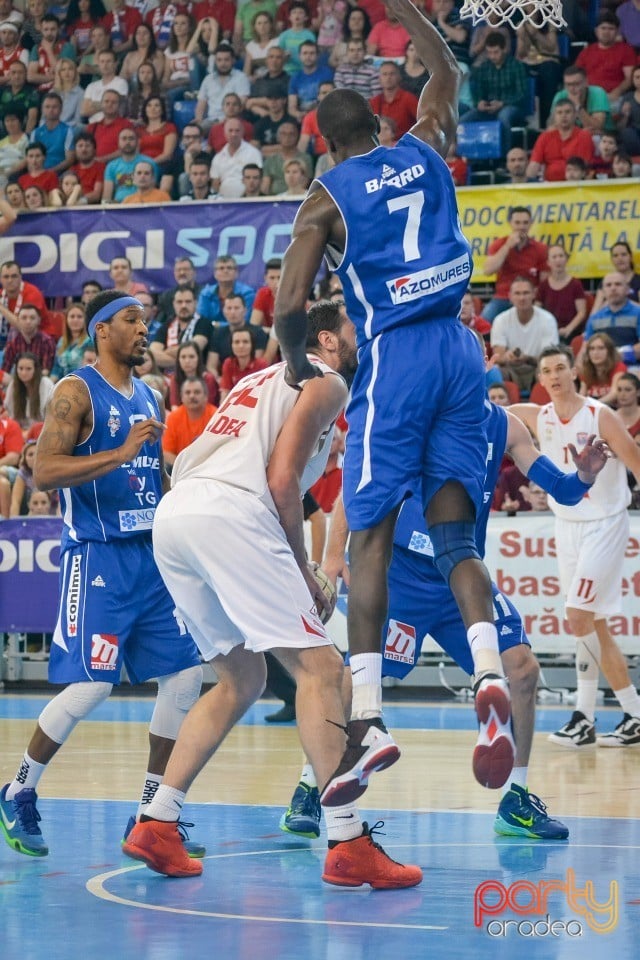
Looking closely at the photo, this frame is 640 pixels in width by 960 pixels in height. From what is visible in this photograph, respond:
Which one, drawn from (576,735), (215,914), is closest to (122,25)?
(576,735)

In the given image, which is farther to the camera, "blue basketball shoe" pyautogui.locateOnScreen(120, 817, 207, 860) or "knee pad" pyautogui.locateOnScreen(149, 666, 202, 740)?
"knee pad" pyautogui.locateOnScreen(149, 666, 202, 740)

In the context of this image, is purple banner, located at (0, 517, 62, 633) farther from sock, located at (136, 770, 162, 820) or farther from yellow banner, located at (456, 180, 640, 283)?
sock, located at (136, 770, 162, 820)

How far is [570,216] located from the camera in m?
15.7

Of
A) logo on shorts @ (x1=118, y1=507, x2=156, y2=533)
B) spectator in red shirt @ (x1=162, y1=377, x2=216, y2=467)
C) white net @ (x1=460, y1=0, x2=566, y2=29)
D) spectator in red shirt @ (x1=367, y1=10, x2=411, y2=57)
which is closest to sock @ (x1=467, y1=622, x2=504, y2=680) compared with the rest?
logo on shorts @ (x1=118, y1=507, x2=156, y2=533)

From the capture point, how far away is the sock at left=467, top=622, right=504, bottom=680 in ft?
16.4

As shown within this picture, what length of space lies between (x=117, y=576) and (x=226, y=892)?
5.32 feet

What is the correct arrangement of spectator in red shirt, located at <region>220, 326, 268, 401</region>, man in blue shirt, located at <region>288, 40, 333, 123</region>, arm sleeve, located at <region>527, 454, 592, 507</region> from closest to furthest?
arm sleeve, located at <region>527, 454, 592, 507</region>
spectator in red shirt, located at <region>220, 326, 268, 401</region>
man in blue shirt, located at <region>288, 40, 333, 123</region>

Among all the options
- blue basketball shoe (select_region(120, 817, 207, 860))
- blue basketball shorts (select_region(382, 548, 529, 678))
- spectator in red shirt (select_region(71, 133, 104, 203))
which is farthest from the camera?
spectator in red shirt (select_region(71, 133, 104, 203))

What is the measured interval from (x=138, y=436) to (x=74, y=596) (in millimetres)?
742

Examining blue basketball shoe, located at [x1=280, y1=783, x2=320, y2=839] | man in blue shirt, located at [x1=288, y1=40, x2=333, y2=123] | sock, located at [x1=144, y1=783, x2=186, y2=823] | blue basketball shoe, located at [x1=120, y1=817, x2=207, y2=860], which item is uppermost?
man in blue shirt, located at [x1=288, y1=40, x2=333, y2=123]

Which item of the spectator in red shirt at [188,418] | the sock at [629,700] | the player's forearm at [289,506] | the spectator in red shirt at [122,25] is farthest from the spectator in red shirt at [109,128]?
the player's forearm at [289,506]

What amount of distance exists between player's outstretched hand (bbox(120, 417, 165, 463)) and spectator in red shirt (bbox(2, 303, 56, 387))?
11171mm

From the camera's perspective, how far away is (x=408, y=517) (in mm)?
7023

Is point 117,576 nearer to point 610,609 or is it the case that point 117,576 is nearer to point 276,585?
point 276,585
